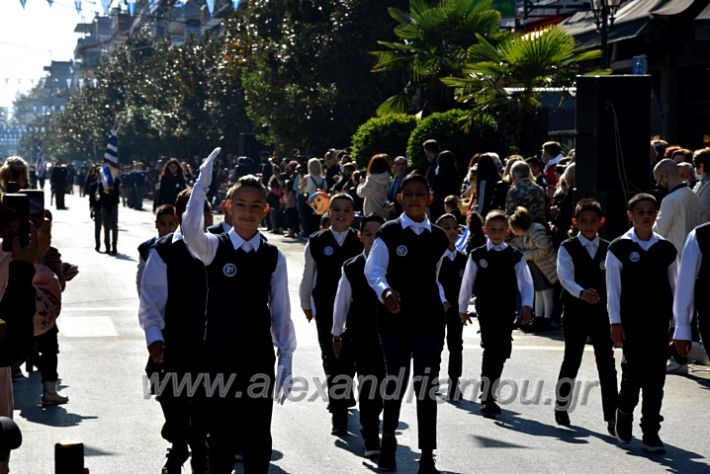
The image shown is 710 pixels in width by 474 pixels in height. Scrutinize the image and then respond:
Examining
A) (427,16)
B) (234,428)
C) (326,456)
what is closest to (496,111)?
(427,16)

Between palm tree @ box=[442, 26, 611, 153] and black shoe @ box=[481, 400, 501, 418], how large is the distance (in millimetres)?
10931

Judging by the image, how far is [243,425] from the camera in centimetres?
698

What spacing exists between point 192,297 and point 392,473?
170 cm

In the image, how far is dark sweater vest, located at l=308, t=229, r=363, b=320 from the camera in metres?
10.3

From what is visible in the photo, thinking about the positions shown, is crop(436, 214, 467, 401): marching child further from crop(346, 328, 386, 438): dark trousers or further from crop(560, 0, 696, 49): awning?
crop(560, 0, 696, 49): awning

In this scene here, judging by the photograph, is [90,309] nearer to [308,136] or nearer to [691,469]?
[691,469]

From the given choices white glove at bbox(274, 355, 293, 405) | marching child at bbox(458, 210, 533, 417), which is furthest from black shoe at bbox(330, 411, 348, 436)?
white glove at bbox(274, 355, 293, 405)

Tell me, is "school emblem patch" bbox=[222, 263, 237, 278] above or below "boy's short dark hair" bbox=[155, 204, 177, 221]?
below

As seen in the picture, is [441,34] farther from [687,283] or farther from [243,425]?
[243,425]

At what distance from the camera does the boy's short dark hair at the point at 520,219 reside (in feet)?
51.8

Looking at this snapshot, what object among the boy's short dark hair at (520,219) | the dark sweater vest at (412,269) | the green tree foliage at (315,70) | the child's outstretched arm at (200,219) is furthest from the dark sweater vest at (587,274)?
the green tree foliage at (315,70)

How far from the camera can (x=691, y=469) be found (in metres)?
8.79

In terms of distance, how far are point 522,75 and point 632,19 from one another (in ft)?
17.5

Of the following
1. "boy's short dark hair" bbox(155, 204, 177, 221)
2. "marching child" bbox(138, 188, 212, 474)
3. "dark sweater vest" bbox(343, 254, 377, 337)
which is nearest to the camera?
"marching child" bbox(138, 188, 212, 474)
